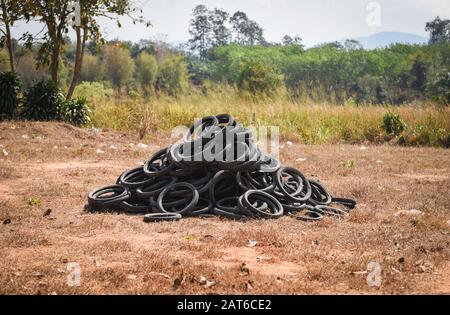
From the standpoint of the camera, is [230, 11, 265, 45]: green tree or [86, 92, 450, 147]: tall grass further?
[230, 11, 265, 45]: green tree

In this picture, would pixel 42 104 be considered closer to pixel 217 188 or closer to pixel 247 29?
pixel 217 188

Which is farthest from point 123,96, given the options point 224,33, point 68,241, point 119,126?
point 224,33

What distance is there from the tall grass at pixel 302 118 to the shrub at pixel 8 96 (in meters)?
2.18

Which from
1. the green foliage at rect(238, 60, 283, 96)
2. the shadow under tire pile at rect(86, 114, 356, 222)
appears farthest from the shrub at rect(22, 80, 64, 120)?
the green foliage at rect(238, 60, 283, 96)

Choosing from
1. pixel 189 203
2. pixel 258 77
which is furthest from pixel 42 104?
pixel 258 77

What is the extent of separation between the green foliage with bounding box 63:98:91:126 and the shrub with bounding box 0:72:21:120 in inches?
49.4

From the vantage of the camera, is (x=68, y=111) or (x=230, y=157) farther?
(x=68, y=111)

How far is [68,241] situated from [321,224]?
2493mm

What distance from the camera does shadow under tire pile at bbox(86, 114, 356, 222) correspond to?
20.1ft

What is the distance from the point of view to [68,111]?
14.8 meters

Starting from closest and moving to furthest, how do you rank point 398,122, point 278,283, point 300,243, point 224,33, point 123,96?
1. point 278,283
2. point 300,243
3. point 398,122
4. point 123,96
5. point 224,33

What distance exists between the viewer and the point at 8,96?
1427 centimetres

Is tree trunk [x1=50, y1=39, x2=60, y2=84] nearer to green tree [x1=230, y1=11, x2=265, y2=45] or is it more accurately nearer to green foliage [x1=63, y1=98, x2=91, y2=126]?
green foliage [x1=63, y1=98, x2=91, y2=126]
